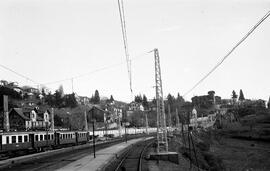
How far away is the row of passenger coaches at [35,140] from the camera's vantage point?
116ft

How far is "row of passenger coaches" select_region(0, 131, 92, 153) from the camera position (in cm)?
3550

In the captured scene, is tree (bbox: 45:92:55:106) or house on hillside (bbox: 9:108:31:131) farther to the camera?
tree (bbox: 45:92:55:106)

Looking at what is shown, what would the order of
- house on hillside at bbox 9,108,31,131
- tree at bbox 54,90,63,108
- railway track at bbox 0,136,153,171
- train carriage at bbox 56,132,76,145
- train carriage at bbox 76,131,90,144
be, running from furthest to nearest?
tree at bbox 54,90,63,108, house on hillside at bbox 9,108,31,131, train carriage at bbox 76,131,90,144, train carriage at bbox 56,132,76,145, railway track at bbox 0,136,153,171

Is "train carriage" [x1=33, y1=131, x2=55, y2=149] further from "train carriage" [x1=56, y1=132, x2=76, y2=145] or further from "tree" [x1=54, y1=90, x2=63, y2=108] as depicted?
"tree" [x1=54, y1=90, x2=63, y2=108]

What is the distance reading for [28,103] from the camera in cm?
14450

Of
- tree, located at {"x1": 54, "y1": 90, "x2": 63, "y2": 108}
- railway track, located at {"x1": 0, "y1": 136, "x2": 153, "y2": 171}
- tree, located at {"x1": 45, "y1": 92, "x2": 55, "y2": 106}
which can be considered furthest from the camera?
tree, located at {"x1": 54, "y1": 90, "x2": 63, "y2": 108}

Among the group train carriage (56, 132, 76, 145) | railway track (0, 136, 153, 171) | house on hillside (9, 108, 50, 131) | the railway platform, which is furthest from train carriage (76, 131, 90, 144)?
the railway platform

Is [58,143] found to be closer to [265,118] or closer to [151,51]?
[151,51]

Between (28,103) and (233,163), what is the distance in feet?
375

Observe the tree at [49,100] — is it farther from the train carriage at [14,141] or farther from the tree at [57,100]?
the train carriage at [14,141]

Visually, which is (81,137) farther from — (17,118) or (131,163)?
(131,163)

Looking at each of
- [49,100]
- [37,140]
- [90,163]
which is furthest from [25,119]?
[90,163]

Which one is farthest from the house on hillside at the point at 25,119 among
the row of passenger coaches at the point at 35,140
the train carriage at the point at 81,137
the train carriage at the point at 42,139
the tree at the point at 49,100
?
the tree at the point at 49,100

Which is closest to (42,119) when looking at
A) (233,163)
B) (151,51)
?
(233,163)
